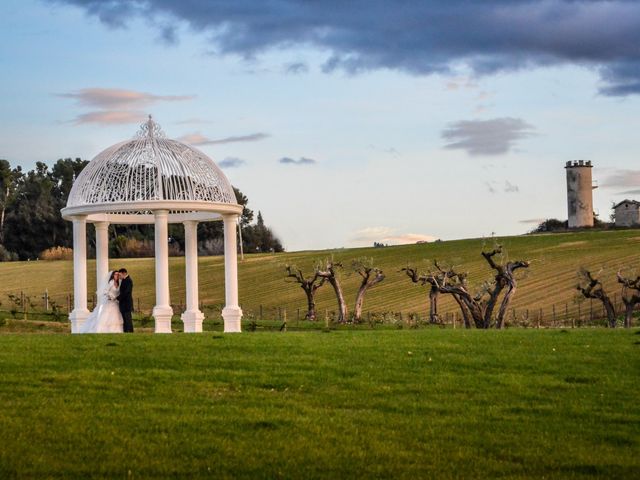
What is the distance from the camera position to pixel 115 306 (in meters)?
30.4

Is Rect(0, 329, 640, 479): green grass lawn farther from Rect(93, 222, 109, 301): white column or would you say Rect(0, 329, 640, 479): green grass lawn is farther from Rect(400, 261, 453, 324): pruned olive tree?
Rect(400, 261, 453, 324): pruned olive tree

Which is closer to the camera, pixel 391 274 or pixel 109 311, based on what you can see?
pixel 109 311

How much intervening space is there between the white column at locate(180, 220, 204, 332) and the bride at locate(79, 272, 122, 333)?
14.2 ft

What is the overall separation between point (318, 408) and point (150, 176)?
18.8m

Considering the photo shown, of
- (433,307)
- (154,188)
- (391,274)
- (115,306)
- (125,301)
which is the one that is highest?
(154,188)

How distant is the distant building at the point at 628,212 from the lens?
119 m

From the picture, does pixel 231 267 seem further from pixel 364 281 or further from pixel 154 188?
pixel 364 281

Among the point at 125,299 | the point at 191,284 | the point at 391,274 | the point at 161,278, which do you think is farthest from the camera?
the point at 391,274

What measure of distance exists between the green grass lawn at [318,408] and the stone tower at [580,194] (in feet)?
309

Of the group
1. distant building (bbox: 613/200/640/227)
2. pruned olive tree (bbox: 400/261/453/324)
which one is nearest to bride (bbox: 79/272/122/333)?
pruned olive tree (bbox: 400/261/453/324)

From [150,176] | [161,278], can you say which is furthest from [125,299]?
[150,176]

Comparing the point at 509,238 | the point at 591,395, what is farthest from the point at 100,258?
the point at 509,238

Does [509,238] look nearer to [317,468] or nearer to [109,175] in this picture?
[109,175]

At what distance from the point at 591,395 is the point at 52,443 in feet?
28.0
